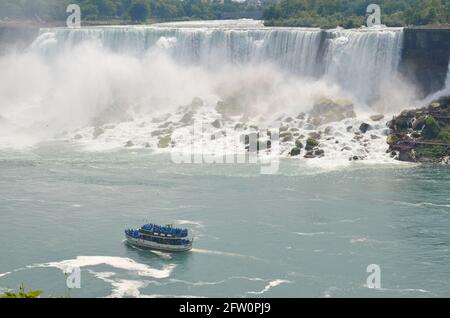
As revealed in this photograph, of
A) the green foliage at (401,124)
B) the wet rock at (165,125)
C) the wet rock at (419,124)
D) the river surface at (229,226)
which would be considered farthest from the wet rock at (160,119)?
the wet rock at (419,124)

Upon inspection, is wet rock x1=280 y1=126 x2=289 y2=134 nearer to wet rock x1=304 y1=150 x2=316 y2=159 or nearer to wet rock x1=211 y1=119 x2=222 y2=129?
wet rock x1=211 y1=119 x2=222 y2=129

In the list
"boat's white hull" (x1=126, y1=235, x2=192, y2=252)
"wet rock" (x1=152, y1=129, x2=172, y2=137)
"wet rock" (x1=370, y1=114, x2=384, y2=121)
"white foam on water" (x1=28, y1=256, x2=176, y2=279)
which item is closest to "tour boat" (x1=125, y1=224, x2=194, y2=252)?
"boat's white hull" (x1=126, y1=235, x2=192, y2=252)

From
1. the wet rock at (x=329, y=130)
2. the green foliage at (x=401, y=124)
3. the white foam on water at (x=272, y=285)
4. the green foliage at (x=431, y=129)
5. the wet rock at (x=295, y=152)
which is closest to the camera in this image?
the white foam on water at (x=272, y=285)

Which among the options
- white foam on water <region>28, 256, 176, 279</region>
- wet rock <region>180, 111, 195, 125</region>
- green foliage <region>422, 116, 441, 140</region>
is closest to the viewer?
white foam on water <region>28, 256, 176, 279</region>

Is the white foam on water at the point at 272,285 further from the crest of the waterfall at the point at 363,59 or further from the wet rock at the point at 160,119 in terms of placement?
the wet rock at the point at 160,119
